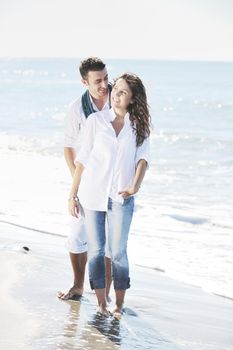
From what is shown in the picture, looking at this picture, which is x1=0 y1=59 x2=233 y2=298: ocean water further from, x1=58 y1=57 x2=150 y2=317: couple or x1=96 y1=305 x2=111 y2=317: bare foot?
x1=58 y1=57 x2=150 y2=317: couple

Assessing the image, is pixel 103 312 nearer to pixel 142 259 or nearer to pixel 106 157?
pixel 106 157

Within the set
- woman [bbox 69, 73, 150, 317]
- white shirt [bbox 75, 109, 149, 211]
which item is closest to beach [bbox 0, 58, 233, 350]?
woman [bbox 69, 73, 150, 317]

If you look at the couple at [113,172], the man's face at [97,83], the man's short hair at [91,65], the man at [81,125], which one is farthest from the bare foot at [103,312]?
the man's short hair at [91,65]

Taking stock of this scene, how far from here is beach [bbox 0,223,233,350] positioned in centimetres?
557

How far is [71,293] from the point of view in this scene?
21.2 feet

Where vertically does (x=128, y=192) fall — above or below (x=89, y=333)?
above

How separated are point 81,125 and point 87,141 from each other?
1.32 feet

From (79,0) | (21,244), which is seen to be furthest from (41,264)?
(79,0)

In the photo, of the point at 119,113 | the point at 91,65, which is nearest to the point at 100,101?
the point at 91,65

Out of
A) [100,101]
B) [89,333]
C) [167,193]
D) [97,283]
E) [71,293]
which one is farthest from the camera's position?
[167,193]

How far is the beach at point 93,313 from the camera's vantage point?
219 inches

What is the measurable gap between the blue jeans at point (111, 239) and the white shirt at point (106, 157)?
0.06 meters

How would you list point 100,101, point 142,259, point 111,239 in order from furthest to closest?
point 142,259 → point 100,101 → point 111,239

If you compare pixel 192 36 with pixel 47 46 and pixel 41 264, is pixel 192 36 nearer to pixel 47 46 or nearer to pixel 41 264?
pixel 47 46
